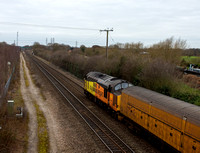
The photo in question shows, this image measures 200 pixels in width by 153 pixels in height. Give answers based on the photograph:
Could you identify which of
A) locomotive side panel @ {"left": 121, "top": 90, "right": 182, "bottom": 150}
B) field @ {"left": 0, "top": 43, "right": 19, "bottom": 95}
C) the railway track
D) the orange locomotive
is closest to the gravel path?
field @ {"left": 0, "top": 43, "right": 19, "bottom": 95}

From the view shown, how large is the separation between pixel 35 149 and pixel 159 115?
27.0 feet

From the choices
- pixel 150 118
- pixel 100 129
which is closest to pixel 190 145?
pixel 150 118

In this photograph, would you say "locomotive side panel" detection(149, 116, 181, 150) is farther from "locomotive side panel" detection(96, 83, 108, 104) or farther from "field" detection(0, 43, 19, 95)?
"field" detection(0, 43, 19, 95)

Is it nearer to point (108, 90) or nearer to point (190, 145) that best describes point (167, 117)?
point (190, 145)

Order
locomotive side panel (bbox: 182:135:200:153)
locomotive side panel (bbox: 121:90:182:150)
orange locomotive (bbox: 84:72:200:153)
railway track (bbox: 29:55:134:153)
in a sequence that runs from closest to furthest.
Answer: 1. locomotive side panel (bbox: 182:135:200:153)
2. orange locomotive (bbox: 84:72:200:153)
3. locomotive side panel (bbox: 121:90:182:150)
4. railway track (bbox: 29:55:134:153)

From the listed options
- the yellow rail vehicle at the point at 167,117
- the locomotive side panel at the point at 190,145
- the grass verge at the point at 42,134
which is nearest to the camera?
the locomotive side panel at the point at 190,145

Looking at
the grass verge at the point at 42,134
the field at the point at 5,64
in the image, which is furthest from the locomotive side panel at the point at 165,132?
the field at the point at 5,64

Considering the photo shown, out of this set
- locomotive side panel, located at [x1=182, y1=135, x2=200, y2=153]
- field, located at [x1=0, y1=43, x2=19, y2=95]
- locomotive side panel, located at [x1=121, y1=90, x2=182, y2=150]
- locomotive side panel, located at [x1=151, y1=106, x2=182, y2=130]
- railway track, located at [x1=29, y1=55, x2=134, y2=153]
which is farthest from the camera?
field, located at [x1=0, y1=43, x2=19, y2=95]

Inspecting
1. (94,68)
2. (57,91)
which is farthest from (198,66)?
(57,91)

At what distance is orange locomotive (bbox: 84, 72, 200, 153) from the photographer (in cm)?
998

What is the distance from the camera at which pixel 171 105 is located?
461 inches

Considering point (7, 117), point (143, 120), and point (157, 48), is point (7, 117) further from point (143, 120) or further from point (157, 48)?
point (157, 48)

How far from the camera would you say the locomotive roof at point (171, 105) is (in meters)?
10.1

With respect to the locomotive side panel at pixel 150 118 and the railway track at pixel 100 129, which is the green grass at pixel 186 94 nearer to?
the locomotive side panel at pixel 150 118
